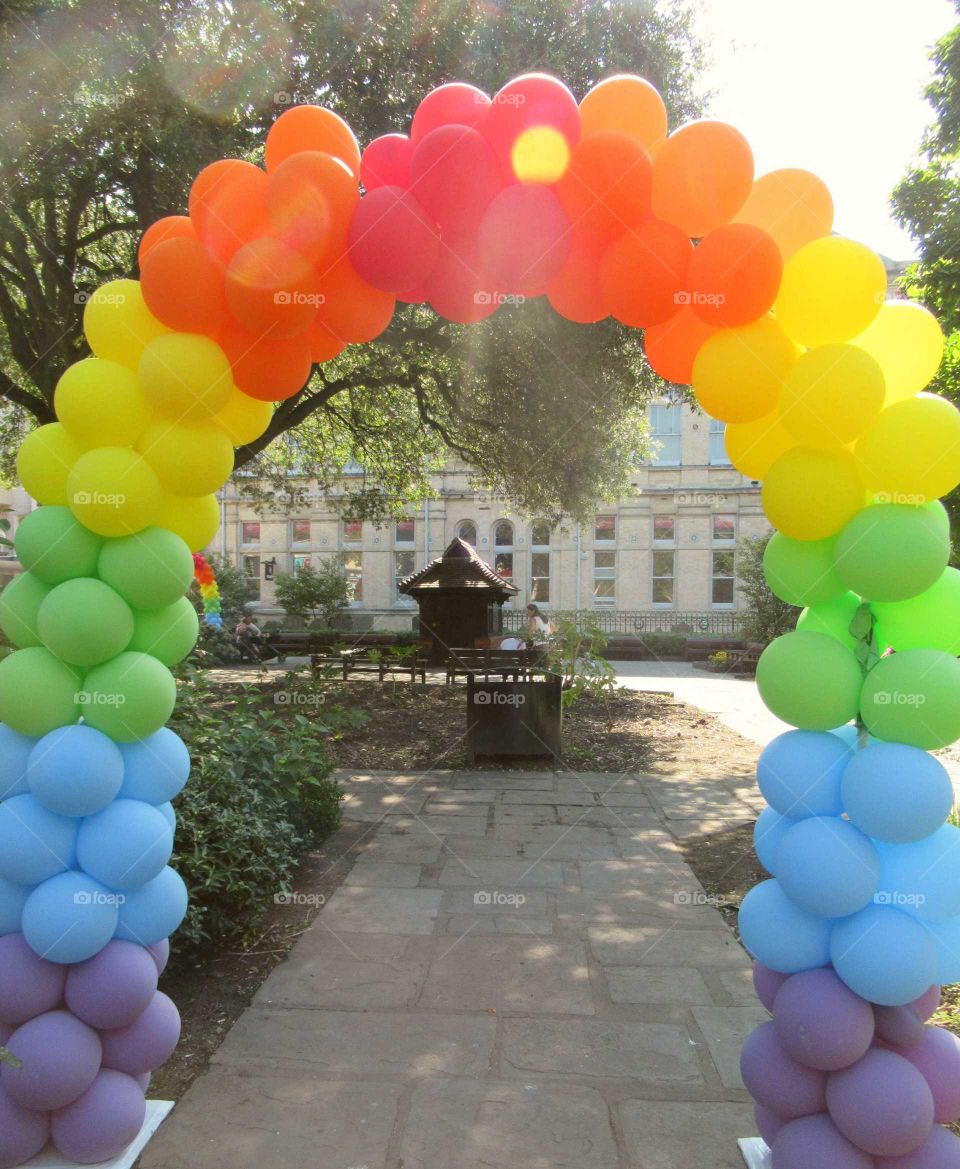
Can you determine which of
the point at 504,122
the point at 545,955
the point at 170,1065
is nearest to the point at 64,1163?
the point at 170,1065

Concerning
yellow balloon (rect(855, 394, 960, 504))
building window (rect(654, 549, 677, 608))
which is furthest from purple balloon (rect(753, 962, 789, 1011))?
building window (rect(654, 549, 677, 608))

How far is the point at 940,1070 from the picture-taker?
221 cm

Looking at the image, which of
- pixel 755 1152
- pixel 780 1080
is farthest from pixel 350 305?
pixel 755 1152

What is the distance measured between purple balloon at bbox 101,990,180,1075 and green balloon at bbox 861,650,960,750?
7.66 ft

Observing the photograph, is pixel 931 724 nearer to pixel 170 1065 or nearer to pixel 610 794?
pixel 170 1065

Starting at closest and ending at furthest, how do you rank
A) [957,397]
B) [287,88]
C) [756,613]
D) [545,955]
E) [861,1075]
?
[861,1075] → [545,955] → [957,397] → [287,88] → [756,613]

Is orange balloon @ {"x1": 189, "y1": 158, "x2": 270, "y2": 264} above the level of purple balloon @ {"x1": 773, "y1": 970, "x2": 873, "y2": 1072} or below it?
above

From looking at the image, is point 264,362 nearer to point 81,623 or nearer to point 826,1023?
point 81,623

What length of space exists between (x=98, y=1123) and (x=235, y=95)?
26.3ft

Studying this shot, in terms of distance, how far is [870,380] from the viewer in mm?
2271

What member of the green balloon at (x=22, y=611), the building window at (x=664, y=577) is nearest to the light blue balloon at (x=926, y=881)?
the green balloon at (x=22, y=611)

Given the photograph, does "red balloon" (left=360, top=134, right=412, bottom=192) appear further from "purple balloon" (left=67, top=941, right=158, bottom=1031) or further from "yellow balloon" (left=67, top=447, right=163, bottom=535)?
"purple balloon" (left=67, top=941, right=158, bottom=1031)

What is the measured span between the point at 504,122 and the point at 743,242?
2.74 feet

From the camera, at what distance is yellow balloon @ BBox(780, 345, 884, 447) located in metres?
2.28
